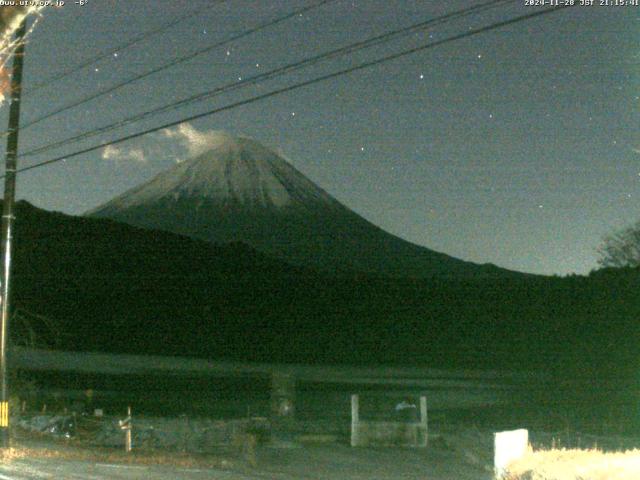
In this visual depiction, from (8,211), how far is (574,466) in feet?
39.4

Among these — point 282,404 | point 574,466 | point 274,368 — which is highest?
point 274,368

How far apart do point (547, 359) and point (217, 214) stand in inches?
5522

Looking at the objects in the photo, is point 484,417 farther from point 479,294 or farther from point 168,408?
point 479,294

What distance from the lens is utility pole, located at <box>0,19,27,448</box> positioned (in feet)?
59.1

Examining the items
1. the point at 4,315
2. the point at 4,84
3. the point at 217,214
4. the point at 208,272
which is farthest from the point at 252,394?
the point at 217,214

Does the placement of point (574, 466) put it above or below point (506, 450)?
below

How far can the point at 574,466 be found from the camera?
13.3 m

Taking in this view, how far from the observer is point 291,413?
70.5ft

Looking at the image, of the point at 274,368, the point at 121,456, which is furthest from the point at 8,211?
the point at 274,368

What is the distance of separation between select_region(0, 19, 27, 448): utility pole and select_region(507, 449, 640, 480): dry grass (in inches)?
396

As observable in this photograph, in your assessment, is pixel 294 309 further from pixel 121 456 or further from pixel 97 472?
pixel 97 472

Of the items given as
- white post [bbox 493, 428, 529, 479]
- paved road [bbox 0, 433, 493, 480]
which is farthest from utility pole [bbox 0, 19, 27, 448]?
white post [bbox 493, 428, 529, 479]

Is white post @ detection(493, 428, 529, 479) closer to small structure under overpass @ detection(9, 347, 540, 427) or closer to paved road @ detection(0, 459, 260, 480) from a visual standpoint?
paved road @ detection(0, 459, 260, 480)

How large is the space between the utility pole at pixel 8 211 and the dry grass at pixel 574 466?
33.0 feet
